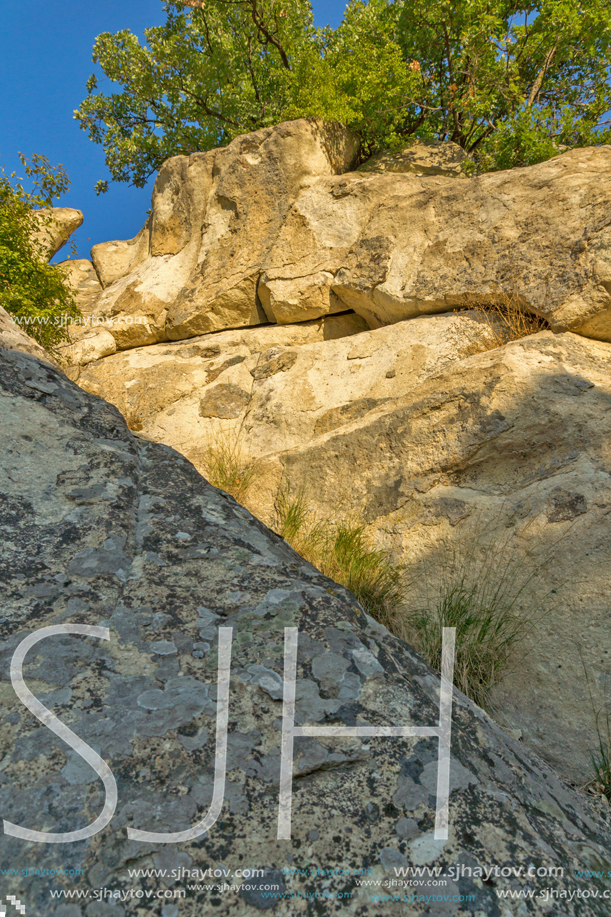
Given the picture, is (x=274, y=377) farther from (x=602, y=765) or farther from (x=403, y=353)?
→ (x=602, y=765)

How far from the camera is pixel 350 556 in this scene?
318 cm

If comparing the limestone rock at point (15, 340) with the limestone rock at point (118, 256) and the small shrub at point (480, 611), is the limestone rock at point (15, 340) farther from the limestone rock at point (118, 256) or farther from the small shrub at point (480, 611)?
the limestone rock at point (118, 256)

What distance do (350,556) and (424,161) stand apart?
6.61 m

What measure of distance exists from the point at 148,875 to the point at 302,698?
1.60 feet

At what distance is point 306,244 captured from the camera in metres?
5.83

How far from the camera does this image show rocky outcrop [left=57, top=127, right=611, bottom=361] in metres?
4.37

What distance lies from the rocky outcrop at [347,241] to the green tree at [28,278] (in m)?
0.54

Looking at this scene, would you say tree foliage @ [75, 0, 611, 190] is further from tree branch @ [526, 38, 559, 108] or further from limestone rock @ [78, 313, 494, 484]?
limestone rock @ [78, 313, 494, 484]

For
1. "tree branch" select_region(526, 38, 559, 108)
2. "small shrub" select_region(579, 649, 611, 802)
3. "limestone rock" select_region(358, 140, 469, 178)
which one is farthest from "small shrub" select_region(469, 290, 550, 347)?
"tree branch" select_region(526, 38, 559, 108)

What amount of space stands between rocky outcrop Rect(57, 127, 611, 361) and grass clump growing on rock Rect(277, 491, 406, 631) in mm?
2247

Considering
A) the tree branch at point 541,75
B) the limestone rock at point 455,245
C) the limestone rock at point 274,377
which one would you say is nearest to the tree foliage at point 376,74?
the tree branch at point 541,75

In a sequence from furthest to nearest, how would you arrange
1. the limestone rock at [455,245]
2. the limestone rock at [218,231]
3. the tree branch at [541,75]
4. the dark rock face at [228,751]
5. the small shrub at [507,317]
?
the tree branch at [541,75] → the limestone rock at [218,231] → the small shrub at [507,317] → the limestone rock at [455,245] → the dark rock face at [228,751]

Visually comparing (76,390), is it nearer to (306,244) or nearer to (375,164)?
(306,244)

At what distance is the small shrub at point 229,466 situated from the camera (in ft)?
13.1
